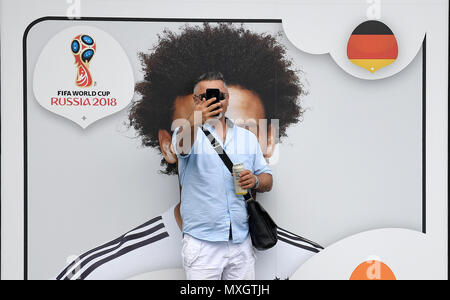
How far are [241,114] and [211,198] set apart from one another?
645 millimetres

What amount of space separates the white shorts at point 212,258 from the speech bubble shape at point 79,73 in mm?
1081

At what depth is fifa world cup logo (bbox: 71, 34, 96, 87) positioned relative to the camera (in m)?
3.15

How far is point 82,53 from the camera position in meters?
3.15

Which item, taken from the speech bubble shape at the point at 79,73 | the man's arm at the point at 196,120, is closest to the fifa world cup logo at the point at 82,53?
the speech bubble shape at the point at 79,73

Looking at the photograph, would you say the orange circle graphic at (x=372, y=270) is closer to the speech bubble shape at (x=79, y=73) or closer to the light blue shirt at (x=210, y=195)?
the light blue shirt at (x=210, y=195)

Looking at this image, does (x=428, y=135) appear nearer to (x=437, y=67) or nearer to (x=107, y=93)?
(x=437, y=67)

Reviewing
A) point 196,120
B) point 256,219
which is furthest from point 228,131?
point 256,219

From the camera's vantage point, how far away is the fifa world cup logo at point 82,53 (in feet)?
10.3

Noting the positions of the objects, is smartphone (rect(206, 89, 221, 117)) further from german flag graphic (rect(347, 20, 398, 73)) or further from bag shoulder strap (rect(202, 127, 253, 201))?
german flag graphic (rect(347, 20, 398, 73))

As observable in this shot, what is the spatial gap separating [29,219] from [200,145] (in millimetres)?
1276

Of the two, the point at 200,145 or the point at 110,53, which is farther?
the point at 110,53

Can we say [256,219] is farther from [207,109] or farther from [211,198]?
[207,109]

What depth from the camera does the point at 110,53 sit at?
3.17 meters
